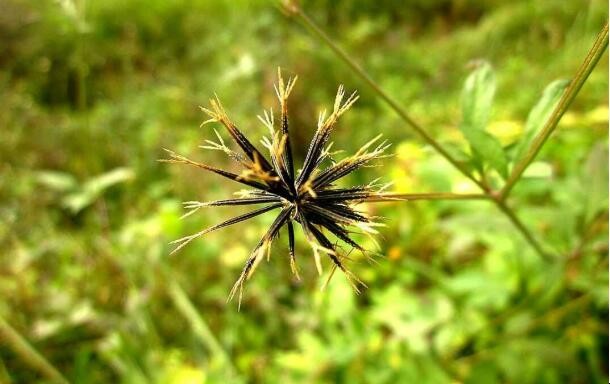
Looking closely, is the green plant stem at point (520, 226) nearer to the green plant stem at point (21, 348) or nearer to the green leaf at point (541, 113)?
the green leaf at point (541, 113)

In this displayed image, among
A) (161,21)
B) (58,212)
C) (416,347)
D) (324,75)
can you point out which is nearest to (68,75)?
(161,21)

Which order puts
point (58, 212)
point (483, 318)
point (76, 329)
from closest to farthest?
point (483, 318)
point (76, 329)
point (58, 212)

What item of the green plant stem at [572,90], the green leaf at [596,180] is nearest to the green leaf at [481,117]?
the green plant stem at [572,90]

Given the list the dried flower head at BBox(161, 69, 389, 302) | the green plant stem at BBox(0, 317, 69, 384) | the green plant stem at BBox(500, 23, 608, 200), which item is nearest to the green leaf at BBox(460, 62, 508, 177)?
the green plant stem at BBox(500, 23, 608, 200)

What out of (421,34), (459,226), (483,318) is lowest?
(483,318)

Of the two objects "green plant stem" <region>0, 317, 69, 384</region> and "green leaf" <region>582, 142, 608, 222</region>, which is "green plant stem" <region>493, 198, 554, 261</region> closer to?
"green leaf" <region>582, 142, 608, 222</region>

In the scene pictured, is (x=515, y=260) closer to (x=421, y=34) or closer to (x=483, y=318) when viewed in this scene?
(x=483, y=318)

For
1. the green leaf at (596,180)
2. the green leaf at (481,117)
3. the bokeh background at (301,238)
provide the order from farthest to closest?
the bokeh background at (301,238), the green leaf at (596,180), the green leaf at (481,117)
